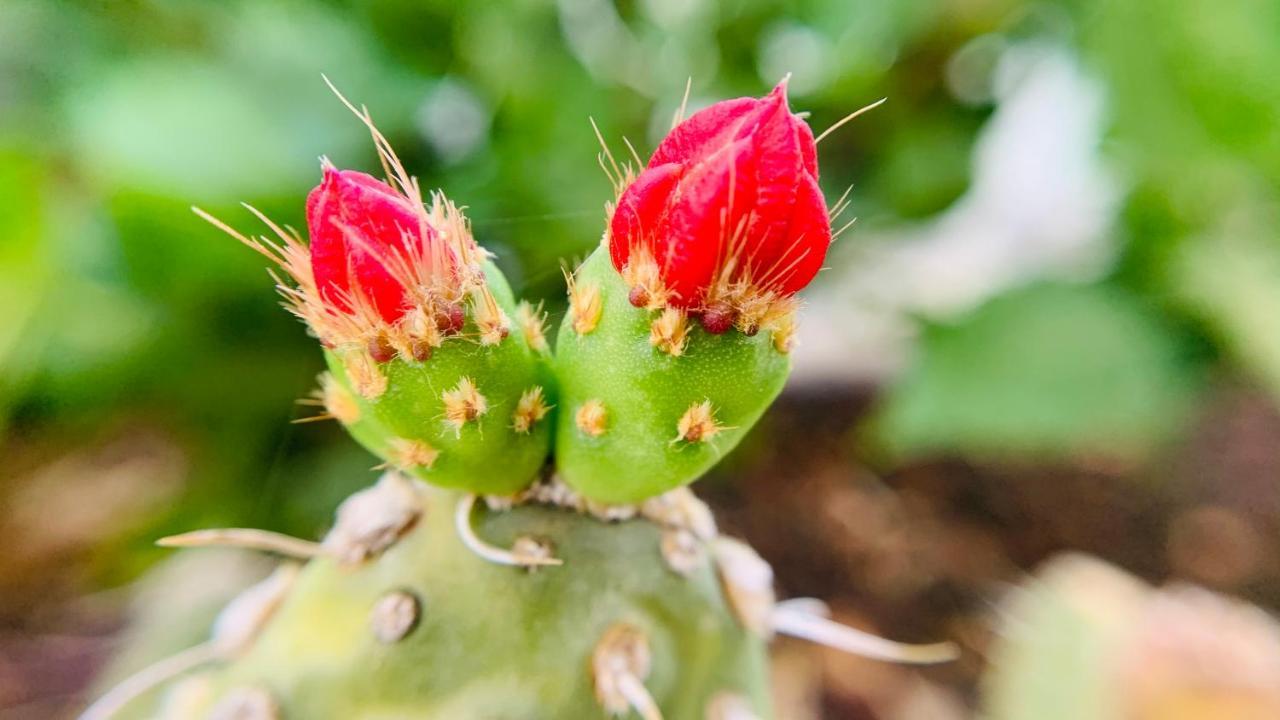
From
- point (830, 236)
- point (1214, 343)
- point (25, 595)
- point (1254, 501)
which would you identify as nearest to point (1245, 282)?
point (1214, 343)

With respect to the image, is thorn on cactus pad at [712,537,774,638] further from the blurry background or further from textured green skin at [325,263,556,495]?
the blurry background

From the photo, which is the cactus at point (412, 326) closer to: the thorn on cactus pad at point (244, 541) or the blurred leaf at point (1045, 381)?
the thorn on cactus pad at point (244, 541)

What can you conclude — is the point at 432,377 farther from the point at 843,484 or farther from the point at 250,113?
the point at 843,484

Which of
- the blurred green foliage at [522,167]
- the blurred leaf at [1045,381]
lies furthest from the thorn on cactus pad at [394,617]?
the blurred leaf at [1045,381]

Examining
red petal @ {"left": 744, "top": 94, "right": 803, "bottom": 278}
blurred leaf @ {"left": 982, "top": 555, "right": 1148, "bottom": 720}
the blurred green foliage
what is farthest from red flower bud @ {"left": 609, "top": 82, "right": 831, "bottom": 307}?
blurred leaf @ {"left": 982, "top": 555, "right": 1148, "bottom": 720}

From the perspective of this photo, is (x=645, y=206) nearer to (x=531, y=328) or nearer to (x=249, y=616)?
(x=531, y=328)

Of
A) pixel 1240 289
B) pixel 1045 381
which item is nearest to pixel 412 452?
pixel 1045 381

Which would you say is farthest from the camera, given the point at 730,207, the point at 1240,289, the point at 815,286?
the point at 815,286
